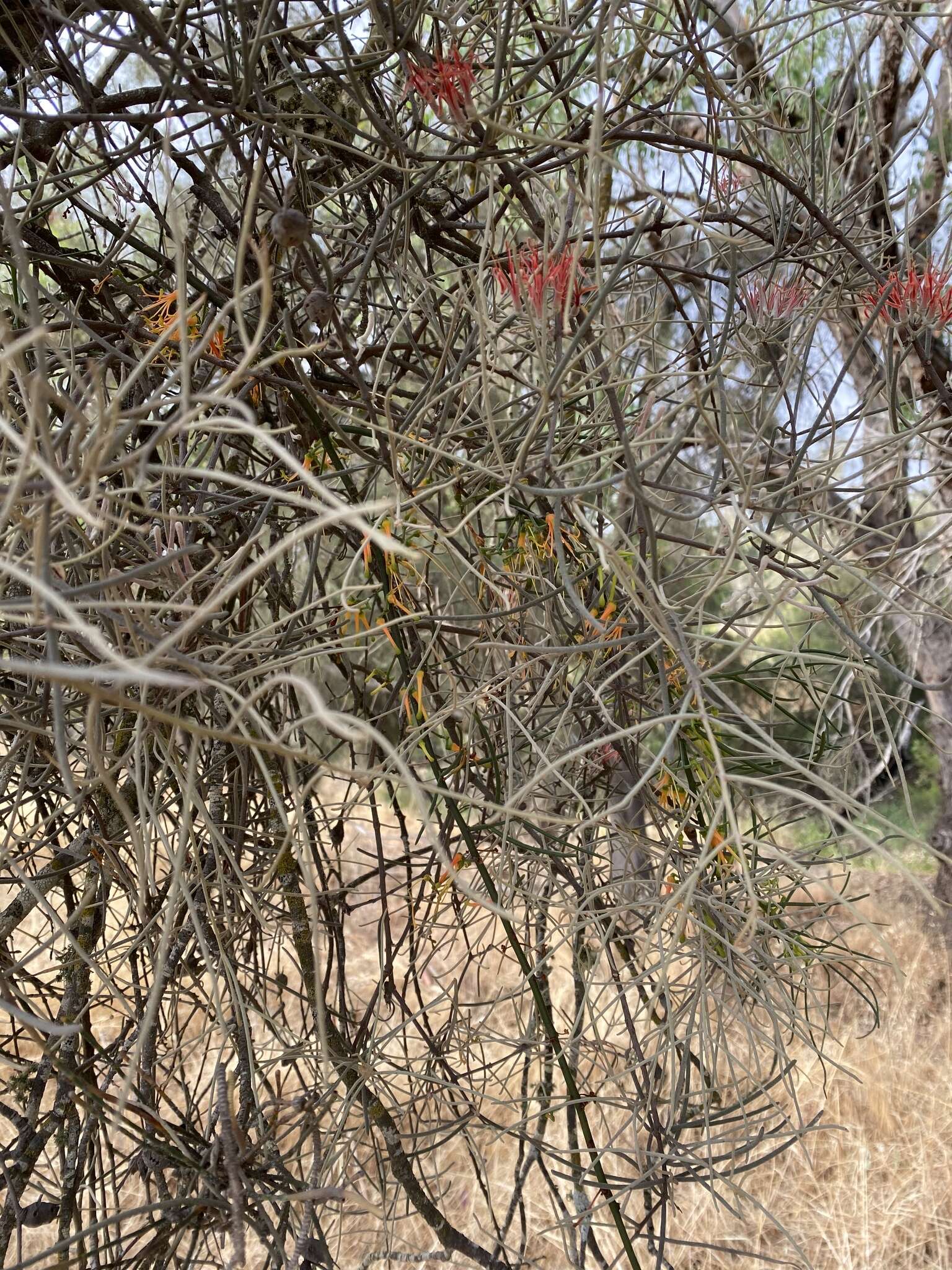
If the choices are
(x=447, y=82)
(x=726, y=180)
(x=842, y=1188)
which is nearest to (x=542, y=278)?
(x=447, y=82)

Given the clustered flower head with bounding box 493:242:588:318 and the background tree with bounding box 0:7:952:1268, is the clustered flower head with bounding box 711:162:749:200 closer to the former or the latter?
the background tree with bounding box 0:7:952:1268

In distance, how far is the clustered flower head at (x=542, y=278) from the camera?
36 cm

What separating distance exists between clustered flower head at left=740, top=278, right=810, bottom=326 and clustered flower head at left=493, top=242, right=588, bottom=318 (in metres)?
0.17

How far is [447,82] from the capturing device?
39 cm

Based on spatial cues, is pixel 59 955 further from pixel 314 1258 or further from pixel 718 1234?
pixel 718 1234

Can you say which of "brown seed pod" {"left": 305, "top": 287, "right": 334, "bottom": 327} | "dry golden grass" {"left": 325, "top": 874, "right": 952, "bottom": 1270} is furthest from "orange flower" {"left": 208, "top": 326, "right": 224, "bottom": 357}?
"dry golden grass" {"left": 325, "top": 874, "right": 952, "bottom": 1270}

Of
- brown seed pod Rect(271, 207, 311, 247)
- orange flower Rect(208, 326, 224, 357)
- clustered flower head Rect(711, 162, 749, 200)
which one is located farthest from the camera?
clustered flower head Rect(711, 162, 749, 200)

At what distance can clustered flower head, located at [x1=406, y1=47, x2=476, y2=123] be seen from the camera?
389mm

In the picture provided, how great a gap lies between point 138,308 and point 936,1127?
1.45m

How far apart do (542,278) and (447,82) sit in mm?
89

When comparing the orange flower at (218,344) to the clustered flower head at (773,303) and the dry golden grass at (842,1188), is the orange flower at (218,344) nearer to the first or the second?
the clustered flower head at (773,303)

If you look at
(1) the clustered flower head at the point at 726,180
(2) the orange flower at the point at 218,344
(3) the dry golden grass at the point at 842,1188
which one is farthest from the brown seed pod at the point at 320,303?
(3) the dry golden grass at the point at 842,1188

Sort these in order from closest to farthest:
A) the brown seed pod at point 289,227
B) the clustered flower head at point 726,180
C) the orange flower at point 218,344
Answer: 1. the brown seed pod at point 289,227
2. the orange flower at point 218,344
3. the clustered flower head at point 726,180

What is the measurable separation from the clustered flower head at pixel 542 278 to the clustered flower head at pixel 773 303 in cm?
17
